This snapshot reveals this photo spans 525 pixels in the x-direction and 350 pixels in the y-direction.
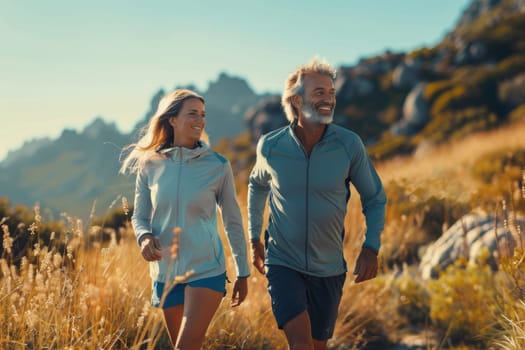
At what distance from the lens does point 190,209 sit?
10.6ft

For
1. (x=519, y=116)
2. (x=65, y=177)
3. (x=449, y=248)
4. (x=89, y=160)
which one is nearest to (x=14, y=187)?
(x=65, y=177)

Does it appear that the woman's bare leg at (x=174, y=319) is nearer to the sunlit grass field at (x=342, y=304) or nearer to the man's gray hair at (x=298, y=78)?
the sunlit grass field at (x=342, y=304)

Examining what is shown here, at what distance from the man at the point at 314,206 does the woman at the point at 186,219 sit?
0.89 ft

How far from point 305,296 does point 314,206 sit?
21.1 inches

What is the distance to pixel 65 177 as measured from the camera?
291ft

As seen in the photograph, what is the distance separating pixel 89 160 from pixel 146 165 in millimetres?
95626

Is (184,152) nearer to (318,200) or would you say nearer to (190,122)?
(190,122)

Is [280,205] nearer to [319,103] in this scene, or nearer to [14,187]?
[319,103]

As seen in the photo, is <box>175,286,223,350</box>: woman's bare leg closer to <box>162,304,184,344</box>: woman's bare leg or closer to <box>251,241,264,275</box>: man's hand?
<box>162,304,184,344</box>: woman's bare leg

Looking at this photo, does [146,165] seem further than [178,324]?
Yes

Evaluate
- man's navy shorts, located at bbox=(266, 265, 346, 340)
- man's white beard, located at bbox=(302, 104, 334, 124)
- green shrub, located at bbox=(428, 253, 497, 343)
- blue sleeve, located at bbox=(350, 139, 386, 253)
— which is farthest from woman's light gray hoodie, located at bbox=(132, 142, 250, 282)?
green shrub, located at bbox=(428, 253, 497, 343)

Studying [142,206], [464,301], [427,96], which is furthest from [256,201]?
[427,96]

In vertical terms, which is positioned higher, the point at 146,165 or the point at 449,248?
the point at 146,165

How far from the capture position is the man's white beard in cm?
353
